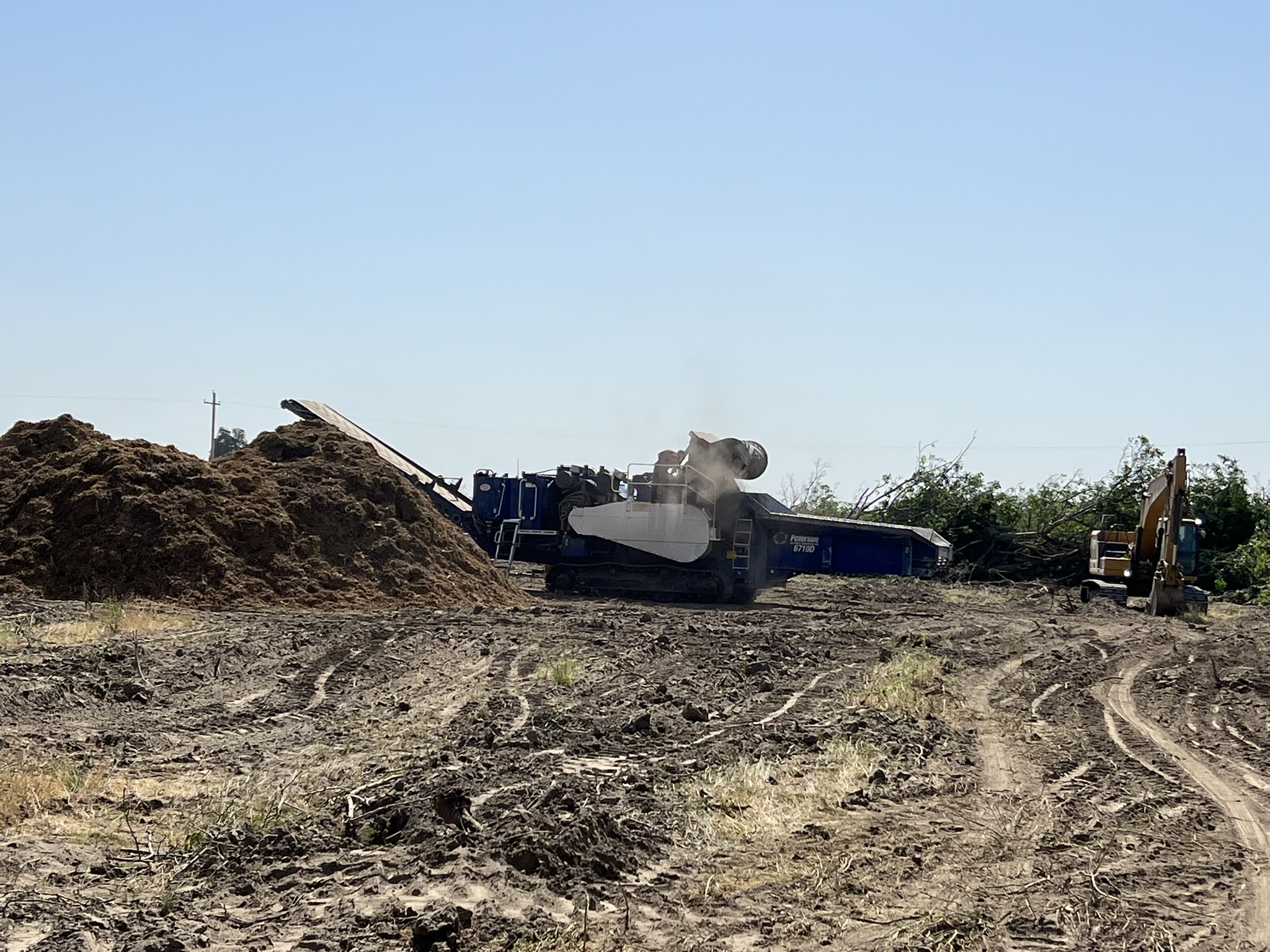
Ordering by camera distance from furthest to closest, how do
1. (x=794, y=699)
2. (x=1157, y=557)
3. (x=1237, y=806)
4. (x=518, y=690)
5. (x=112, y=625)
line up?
(x=1157, y=557)
(x=112, y=625)
(x=518, y=690)
(x=794, y=699)
(x=1237, y=806)

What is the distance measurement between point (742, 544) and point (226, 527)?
9203 mm

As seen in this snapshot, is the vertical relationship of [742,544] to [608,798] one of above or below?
above

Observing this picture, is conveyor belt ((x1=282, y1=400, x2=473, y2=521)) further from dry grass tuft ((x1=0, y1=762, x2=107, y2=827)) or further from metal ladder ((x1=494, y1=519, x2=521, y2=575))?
dry grass tuft ((x1=0, y1=762, x2=107, y2=827))

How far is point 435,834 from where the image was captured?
20.3 feet

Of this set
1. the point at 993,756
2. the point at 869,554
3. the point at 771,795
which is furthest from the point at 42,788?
the point at 869,554

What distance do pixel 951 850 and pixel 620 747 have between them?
2908 millimetres

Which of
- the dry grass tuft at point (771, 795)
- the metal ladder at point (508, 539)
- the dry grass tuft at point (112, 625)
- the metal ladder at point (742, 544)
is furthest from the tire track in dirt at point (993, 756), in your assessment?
the metal ladder at point (508, 539)

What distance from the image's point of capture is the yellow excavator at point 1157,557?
2381cm

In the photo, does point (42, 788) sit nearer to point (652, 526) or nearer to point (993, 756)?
point (993, 756)

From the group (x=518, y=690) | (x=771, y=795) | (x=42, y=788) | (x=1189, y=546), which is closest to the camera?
(x=42, y=788)

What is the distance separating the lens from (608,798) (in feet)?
23.3

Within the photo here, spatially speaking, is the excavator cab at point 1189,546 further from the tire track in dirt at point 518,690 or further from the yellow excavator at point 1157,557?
the tire track in dirt at point 518,690

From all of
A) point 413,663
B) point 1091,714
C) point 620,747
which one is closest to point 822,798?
point 620,747

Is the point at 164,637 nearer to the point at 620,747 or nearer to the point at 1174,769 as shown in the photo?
the point at 620,747
